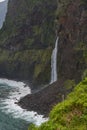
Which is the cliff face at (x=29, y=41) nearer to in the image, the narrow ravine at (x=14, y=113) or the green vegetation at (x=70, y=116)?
the narrow ravine at (x=14, y=113)

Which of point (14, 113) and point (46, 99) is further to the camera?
point (46, 99)

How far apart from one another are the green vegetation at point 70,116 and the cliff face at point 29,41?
83189 millimetres

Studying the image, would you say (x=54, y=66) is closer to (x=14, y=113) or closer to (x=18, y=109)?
(x=18, y=109)

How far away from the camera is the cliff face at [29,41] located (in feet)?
368

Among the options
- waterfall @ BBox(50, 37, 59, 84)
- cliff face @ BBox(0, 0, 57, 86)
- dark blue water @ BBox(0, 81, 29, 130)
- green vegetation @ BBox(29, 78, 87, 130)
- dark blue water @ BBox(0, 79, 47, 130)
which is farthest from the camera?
cliff face @ BBox(0, 0, 57, 86)

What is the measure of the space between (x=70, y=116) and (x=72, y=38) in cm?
7489

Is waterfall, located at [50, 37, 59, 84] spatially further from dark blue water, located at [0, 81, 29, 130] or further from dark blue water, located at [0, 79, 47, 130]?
dark blue water, located at [0, 81, 29, 130]

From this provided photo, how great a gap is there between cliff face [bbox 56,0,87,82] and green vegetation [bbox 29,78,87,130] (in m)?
63.0

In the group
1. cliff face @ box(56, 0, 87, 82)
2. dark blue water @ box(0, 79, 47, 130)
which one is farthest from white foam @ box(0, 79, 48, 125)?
cliff face @ box(56, 0, 87, 82)

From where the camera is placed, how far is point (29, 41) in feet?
422

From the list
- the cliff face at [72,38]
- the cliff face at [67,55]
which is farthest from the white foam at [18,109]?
the cliff face at [72,38]

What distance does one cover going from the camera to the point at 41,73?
10269 cm

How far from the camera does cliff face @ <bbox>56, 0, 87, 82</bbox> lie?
83562 mm

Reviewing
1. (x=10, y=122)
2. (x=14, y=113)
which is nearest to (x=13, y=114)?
(x=14, y=113)
